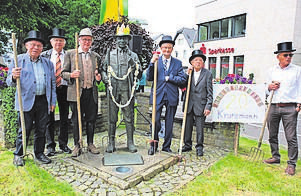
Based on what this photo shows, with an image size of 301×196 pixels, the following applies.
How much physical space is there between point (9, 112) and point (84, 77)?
1.77m

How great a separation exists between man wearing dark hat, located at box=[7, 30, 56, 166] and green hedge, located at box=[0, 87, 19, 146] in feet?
3.17

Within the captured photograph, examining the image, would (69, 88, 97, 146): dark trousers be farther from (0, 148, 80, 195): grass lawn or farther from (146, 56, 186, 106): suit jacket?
(146, 56, 186, 106): suit jacket

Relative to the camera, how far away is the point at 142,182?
11.3 feet

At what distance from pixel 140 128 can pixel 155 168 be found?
2938 mm

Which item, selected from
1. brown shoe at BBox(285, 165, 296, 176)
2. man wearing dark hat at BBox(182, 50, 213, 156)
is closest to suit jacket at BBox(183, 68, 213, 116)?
man wearing dark hat at BBox(182, 50, 213, 156)

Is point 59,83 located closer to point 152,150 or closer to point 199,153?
point 152,150

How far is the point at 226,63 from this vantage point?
65.6 ft

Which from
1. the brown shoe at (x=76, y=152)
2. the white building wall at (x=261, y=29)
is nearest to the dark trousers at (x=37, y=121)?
the brown shoe at (x=76, y=152)

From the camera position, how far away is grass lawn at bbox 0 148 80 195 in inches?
123

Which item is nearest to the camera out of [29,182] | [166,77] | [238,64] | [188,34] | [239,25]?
[29,182]

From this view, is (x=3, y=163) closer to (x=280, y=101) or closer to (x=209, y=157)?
(x=209, y=157)

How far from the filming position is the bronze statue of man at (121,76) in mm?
4117

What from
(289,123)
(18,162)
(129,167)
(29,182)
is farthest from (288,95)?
(18,162)

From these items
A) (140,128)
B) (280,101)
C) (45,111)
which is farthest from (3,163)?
(280,101)
